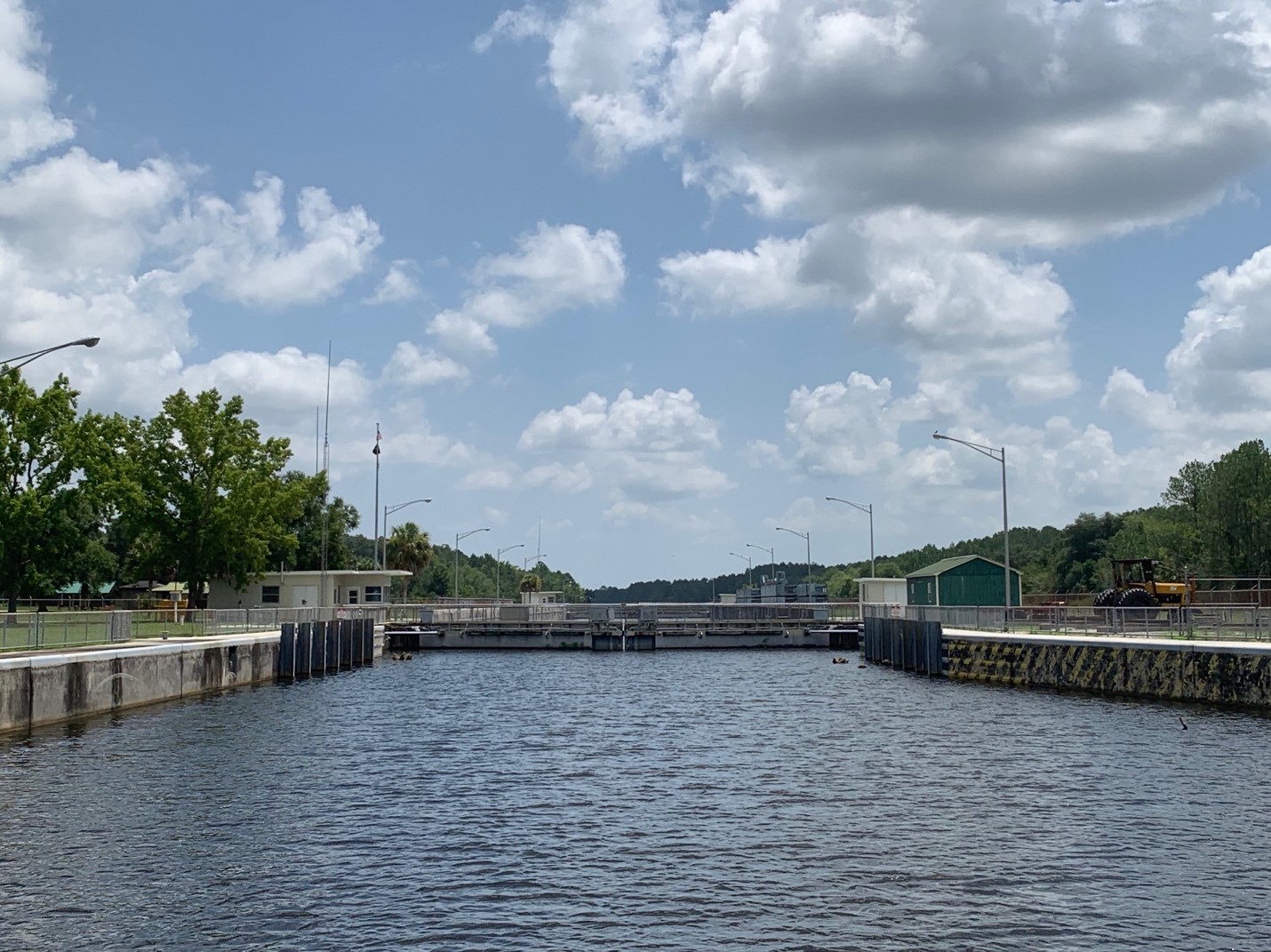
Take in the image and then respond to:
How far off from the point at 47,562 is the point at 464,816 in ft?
218

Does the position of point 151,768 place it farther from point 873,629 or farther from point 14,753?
point 873,629

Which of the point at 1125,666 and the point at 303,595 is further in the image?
the point at 303,595

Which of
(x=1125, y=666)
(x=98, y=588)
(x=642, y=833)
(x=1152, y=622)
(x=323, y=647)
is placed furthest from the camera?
(x=98, y=588)

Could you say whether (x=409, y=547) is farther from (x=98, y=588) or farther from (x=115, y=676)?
(x=115, y=676)

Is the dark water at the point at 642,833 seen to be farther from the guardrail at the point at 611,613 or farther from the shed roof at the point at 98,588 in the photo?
the shed roof at the point at 98,588

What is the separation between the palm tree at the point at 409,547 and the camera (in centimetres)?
14725

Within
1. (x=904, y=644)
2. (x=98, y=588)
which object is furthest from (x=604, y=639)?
(x=98, y=588)

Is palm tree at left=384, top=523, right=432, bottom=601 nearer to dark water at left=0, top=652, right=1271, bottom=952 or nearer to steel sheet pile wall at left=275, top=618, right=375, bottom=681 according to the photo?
steel sheet pile wall at left=275, top=618, right=375, bottom=681

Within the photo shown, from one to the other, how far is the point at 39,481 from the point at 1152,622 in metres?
66.5

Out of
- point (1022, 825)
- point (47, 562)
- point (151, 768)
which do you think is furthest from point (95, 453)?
point (1022, 825)

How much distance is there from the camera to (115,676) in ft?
141

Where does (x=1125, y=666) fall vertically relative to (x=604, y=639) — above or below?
above

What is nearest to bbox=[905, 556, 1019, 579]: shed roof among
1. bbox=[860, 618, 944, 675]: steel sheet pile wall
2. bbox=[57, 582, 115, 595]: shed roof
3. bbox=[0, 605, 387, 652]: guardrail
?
bbox=[860, 618, 944, 675]: steel sheet pile wall

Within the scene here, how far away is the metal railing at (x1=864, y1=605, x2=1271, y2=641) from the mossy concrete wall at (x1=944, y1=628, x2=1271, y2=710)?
1.28 metres
